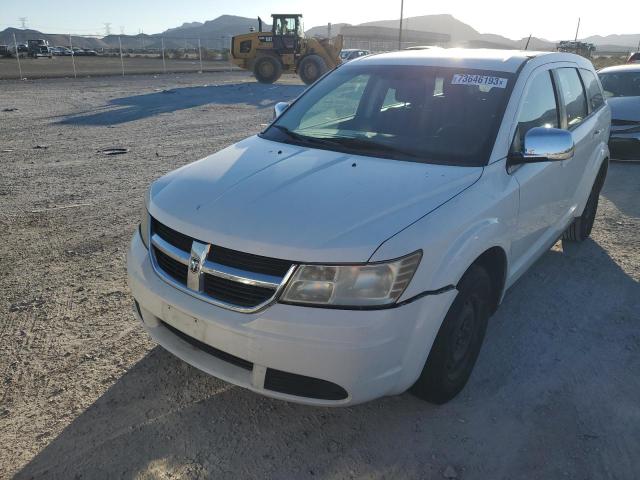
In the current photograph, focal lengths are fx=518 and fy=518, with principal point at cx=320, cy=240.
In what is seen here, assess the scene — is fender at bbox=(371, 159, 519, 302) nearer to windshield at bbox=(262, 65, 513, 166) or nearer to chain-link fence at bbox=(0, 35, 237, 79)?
windshield at bbox=(262, 65, 513, 166)

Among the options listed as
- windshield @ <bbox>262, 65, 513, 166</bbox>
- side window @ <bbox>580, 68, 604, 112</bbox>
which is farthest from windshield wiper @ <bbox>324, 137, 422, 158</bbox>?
side window @ <bbox>580, 68, 604, 112</bbox>

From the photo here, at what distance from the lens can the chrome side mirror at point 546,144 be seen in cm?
279

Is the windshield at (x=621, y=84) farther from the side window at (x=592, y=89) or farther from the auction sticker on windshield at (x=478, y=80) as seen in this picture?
the auction sticker on windshield at (x=478, y=80)

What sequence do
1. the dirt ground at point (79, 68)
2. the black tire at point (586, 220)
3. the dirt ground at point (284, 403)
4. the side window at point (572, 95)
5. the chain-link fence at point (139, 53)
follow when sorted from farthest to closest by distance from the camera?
the chain-link fence at point (139, 53), the dirt ground at point (79, 68), the black tire at point (586, 220), the side window at point (572, 95), the dirt ground at point (284, 403)

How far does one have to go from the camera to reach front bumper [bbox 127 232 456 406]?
2.08 meters

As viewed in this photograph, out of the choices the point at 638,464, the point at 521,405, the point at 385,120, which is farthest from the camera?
the point at 385,120

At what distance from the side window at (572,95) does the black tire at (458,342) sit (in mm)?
1822

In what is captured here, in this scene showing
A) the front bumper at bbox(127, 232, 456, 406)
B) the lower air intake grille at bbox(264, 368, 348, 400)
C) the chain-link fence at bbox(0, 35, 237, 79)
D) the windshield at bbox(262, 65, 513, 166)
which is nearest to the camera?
the front bumper at bbox(127, 232, 456, 406)

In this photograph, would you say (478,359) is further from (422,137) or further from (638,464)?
(422,137)

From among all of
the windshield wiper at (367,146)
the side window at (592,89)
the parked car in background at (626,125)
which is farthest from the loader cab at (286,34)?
the windshield wiper at (367,146)

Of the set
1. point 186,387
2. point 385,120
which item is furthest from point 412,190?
point 186,387

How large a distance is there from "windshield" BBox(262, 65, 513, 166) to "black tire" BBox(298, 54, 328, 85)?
1826 centimetres

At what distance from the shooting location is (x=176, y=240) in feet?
8.11

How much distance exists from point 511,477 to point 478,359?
90cm
